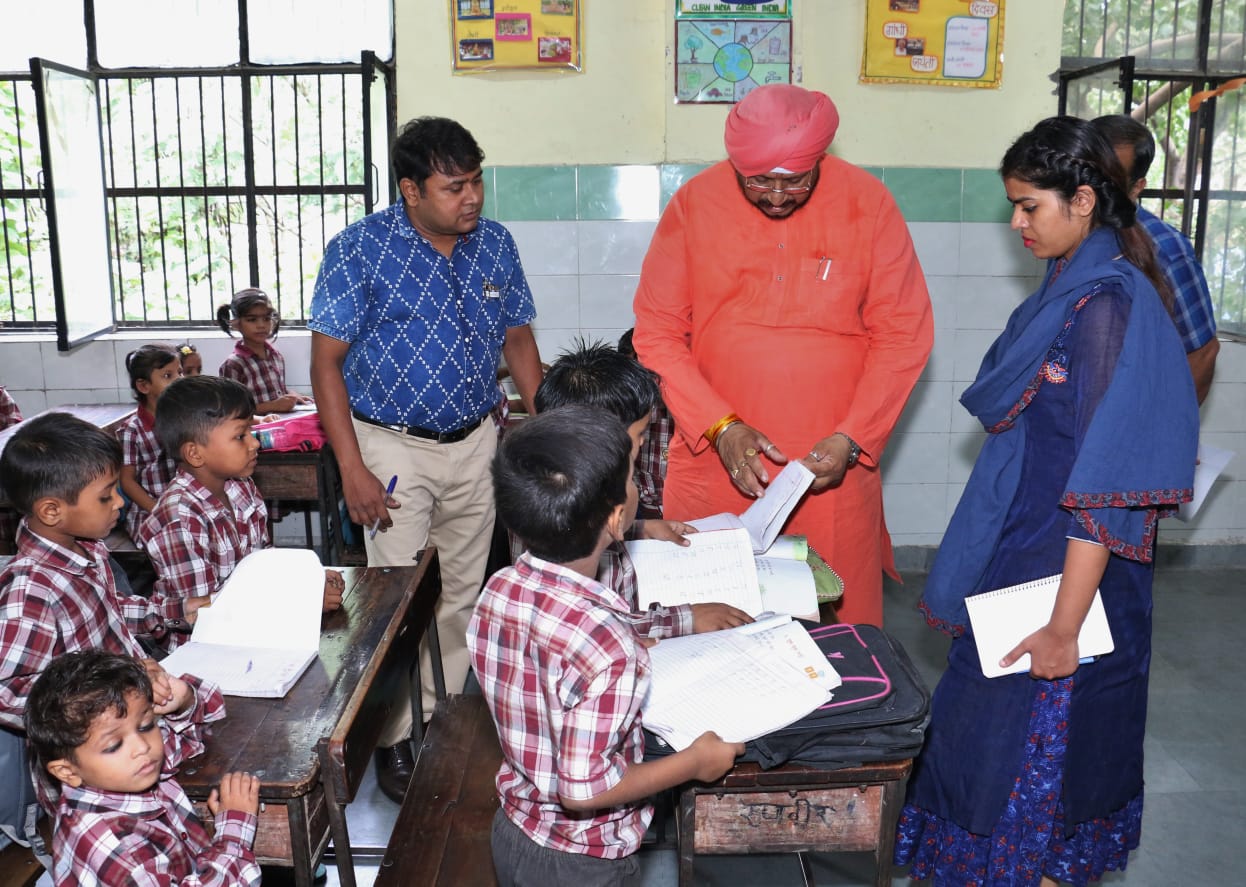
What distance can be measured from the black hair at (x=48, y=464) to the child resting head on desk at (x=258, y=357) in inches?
104

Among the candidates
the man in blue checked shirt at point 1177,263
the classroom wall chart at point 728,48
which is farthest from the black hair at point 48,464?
the classroom wall chart at point 728,48

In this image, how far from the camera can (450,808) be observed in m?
1.81

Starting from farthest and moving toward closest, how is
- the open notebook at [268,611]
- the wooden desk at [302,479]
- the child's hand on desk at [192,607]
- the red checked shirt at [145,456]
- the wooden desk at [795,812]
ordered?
the wooden desk at [302,479]
the red checked shirt at [145,456]
the child's hand on desk at [192,607]
the open notebook at [268,611]
the wooden desk at [795,812]

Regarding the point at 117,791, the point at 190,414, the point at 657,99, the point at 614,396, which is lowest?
the point at 117,791

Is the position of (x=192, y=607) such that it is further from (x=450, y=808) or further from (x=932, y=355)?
(x=932, y=355)

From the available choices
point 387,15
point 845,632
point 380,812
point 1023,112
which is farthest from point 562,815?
point 387,15

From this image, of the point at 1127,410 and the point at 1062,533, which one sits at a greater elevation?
the point at 1127,410

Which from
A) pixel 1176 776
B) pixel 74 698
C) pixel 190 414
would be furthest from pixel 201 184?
pixel 1176 776

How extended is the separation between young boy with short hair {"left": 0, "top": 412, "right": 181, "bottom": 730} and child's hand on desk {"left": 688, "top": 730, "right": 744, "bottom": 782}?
0.85 meters

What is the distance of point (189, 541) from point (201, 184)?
11.1 ft

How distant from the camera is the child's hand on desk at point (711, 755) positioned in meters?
1.39

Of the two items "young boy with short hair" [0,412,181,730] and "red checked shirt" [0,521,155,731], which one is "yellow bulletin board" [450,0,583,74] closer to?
"young boy with short hair" [0,412,181,730]

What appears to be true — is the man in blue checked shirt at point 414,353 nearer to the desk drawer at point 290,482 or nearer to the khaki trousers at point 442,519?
the khaki trousers at point 442,519

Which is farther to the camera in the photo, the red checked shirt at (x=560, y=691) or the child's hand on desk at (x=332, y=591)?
the child's hand on desk at (x=332, y=591)
